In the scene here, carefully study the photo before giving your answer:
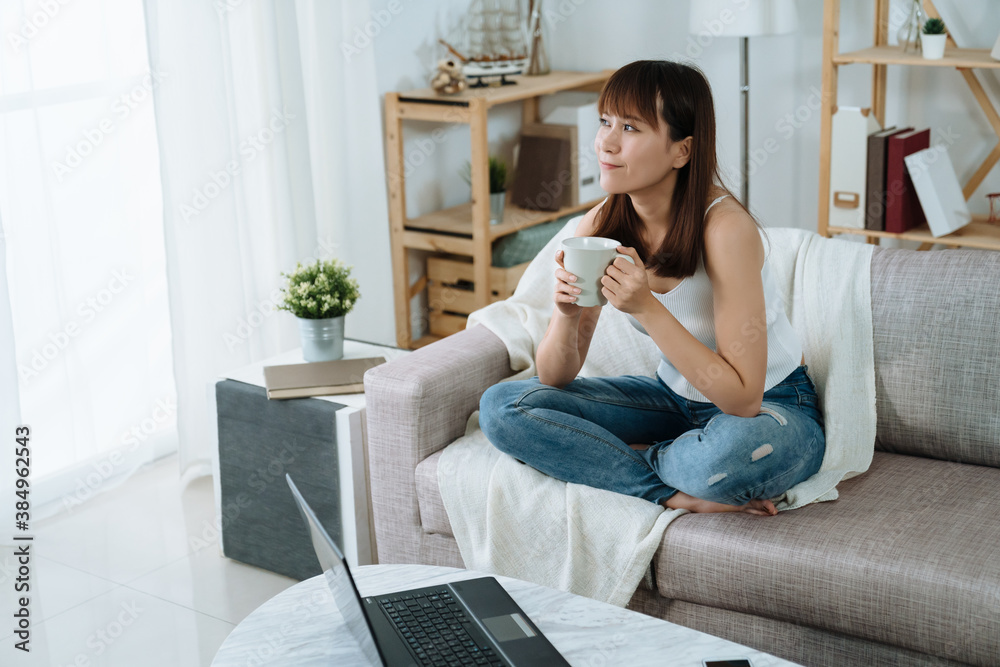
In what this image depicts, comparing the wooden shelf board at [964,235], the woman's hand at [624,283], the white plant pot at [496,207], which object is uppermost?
the woman's hand at [624,283]

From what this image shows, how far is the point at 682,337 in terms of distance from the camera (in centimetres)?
155

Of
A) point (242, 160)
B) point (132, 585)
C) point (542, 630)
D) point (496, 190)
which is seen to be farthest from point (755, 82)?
point (542, 630)

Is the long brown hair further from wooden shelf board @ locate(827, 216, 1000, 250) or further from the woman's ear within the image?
wooden shelf board @ locate(827, 216, 1000, 250)

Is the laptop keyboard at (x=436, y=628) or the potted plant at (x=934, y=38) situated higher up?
the potted plant at (x=934, y=38)

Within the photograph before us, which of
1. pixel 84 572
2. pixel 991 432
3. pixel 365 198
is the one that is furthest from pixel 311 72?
pixel 991 432

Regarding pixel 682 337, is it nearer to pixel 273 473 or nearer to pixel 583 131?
pixel 273 473

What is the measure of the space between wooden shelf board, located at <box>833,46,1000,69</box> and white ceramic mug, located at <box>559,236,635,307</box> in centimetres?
156

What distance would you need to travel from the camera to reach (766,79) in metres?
3.25

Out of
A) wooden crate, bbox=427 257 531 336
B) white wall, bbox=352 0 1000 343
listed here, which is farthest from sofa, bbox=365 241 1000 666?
white wall, bbox=352 0 1000 343

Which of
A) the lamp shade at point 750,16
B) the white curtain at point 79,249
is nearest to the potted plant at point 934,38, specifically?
the lamp shade at point 750,16

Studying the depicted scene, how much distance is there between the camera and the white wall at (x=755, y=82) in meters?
2.91

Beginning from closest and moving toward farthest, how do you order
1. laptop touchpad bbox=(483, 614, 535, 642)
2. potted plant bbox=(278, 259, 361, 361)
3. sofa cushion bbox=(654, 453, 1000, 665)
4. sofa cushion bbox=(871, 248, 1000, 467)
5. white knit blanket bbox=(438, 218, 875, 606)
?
laptop touchpad bbox=(483, 614, 535, 642) < sofa cushion bbox=(654, 453, 1000, 665) < white knit blanket bbox=(438, 218, 875, 606) < sofa cushion bbox=(871, 248, 1000, 467) < potted plant bbox=(278, 259, 361, 361)

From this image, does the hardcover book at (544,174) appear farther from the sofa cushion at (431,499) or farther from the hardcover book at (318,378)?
the sofa cushion at (431,499)

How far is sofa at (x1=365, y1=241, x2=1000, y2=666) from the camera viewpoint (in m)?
1.39
